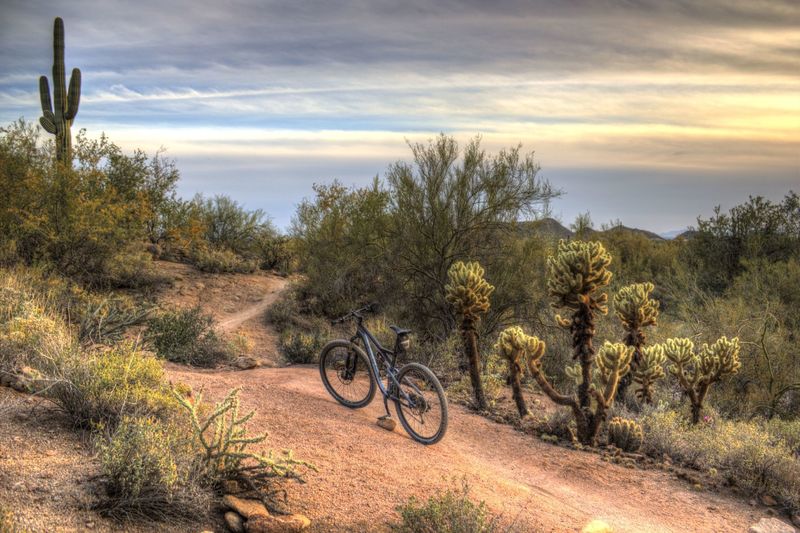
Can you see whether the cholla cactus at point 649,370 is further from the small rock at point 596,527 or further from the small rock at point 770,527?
the small rock at point 596,527

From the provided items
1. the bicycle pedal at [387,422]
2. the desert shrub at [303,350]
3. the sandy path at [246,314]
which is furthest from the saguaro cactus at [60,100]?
the bicycle pedal at [387,422]

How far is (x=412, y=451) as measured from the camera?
6461 mm

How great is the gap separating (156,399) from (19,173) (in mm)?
15227

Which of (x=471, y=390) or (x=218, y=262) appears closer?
(x=471, y=390)

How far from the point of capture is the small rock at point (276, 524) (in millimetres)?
4176

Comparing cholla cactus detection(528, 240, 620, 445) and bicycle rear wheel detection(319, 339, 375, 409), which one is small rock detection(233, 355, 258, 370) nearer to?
bicycle rear wheel detection(319, 339, 375, 409)

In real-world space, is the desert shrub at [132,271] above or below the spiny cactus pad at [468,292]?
below

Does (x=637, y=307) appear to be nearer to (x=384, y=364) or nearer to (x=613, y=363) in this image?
(x=613, y=363)

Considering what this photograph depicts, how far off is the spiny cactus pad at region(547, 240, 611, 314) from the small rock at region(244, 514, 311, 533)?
4.46m

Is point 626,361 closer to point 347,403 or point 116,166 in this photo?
point 347,403

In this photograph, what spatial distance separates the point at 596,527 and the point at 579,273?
3.22 metres

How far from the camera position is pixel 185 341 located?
11.7 m

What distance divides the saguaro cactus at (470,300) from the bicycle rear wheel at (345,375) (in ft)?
5.37

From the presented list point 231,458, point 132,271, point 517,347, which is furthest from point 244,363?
point 132,271
